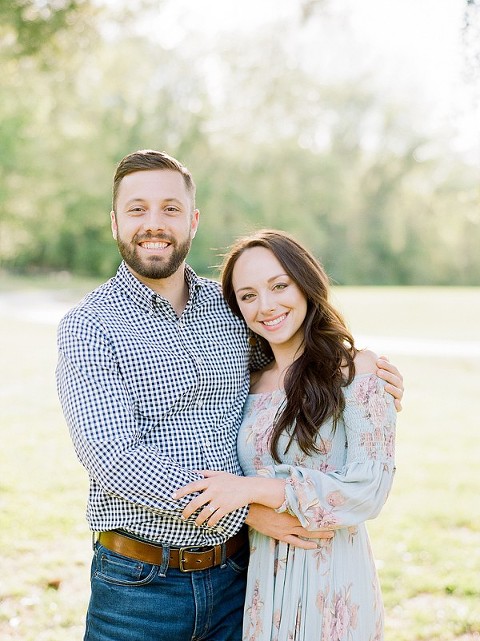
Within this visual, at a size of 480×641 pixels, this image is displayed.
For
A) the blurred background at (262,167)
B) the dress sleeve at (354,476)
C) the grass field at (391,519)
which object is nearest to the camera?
the dress sleeve at (354,476)

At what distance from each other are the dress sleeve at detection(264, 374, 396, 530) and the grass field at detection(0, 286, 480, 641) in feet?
5.82

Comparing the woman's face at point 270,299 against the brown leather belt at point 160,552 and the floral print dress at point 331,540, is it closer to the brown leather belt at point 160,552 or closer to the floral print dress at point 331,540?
the floral print dress at point 331,540

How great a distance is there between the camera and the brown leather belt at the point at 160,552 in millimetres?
2500

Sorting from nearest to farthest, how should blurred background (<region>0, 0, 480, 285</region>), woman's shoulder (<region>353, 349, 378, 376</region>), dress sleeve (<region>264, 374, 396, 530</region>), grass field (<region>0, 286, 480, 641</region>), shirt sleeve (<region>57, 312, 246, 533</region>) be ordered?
shirt sleeve (<region>57, 312, 246, 533</region>) → dress sleeve (<region>264, 374, 396, 530</region>) → woman's shoulder (<region>353, 349, 378, 376</region>) → grass field (<region>0, 286, 480, 641</region>) → blurred background (<region>0, 0, 480, 285</region>)

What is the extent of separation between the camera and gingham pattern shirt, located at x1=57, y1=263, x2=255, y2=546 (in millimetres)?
2369

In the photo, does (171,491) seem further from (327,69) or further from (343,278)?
(343,278)

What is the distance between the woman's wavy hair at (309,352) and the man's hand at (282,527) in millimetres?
232

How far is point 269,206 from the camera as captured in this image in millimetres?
37875

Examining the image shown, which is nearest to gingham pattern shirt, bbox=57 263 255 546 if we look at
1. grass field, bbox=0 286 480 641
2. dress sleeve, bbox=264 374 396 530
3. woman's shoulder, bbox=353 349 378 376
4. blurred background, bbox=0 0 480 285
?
dress sleeve, bbox=264 374 396 530

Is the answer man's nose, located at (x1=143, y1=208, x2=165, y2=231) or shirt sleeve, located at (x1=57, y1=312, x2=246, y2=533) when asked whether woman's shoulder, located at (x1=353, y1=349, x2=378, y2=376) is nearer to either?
shirt sleeve, located at (x1=57, y1=312, x2=246, y2=533)

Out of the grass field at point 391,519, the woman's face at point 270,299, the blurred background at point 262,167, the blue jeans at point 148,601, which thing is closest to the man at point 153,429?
the blue jeans at point 148,601

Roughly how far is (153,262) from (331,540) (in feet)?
3.91

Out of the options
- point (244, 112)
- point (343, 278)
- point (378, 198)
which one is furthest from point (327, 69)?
point (343, 278)

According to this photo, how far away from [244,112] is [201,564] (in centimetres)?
3387
